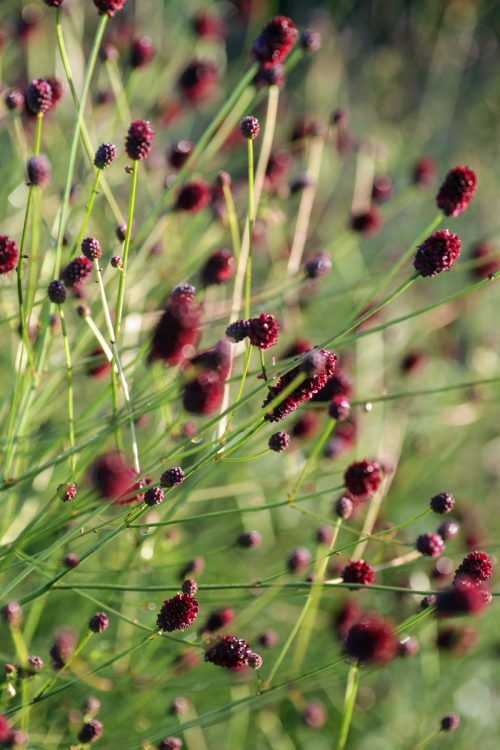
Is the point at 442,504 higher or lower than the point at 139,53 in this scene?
lower

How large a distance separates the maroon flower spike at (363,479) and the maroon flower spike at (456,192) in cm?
39

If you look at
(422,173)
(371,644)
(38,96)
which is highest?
(422,173)

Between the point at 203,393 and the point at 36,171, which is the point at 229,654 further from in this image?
the point at 36,171

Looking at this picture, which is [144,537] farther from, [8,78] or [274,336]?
[8,78]

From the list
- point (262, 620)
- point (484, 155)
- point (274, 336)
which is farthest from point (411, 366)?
point (484, 155)

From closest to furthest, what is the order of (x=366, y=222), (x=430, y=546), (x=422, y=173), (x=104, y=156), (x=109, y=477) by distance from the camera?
(x=109, y=477)
(x=104, y=156)
(x=430, y=546)
(x=366, y=222)
(x=422, y=173)

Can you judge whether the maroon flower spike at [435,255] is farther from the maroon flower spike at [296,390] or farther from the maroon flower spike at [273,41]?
the maroon flower spike at [273,41]

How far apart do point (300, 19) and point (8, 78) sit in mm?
2315

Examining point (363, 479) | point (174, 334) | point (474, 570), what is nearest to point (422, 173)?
point (363, 479)

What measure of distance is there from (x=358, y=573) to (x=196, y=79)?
125 cm

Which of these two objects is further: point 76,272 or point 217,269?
point 217,269

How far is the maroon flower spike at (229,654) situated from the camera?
1.04 m

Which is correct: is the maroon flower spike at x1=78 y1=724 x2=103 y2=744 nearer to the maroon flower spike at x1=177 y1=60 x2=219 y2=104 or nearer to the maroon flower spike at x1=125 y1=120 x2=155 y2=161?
the maroon flower spike at x1=125 y1=120 x2=155 y2=161

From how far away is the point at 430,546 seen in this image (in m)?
1.18
